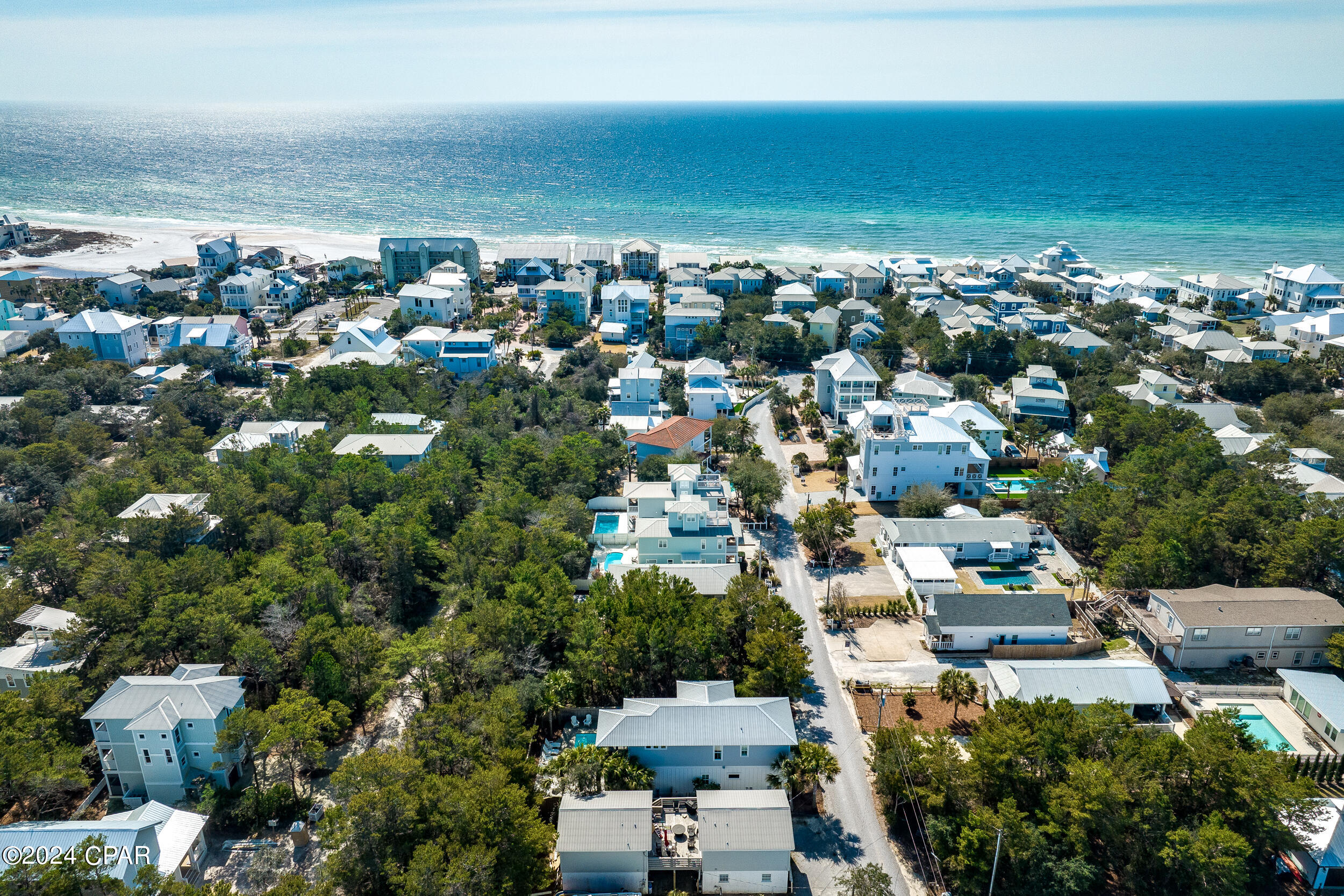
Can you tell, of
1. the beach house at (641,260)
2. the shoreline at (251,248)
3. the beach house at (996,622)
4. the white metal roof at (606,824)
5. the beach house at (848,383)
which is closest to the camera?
the white metal roof at (606,824)

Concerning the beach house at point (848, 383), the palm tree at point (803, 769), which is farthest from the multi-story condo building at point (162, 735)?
the beach house at point (848, 383)

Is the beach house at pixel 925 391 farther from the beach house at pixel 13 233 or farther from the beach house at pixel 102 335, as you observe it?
the beach house at pixel 13 233

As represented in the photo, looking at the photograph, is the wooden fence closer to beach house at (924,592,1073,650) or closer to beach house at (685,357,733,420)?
beach house at (924,592,1073,650)

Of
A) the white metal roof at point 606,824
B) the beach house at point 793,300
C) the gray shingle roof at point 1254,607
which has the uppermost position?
the beach house at point 793,300

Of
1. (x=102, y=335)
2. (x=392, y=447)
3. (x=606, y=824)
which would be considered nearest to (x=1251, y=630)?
(x=606, y=824)

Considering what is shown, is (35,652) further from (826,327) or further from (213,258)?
(213,258)

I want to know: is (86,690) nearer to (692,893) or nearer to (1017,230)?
(692,893)

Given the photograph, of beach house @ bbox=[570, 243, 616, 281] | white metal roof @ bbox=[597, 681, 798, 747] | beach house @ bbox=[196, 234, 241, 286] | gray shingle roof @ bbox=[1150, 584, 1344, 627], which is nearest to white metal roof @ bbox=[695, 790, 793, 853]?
white metal roof @ bbox=[597, 681, 798, 747]
